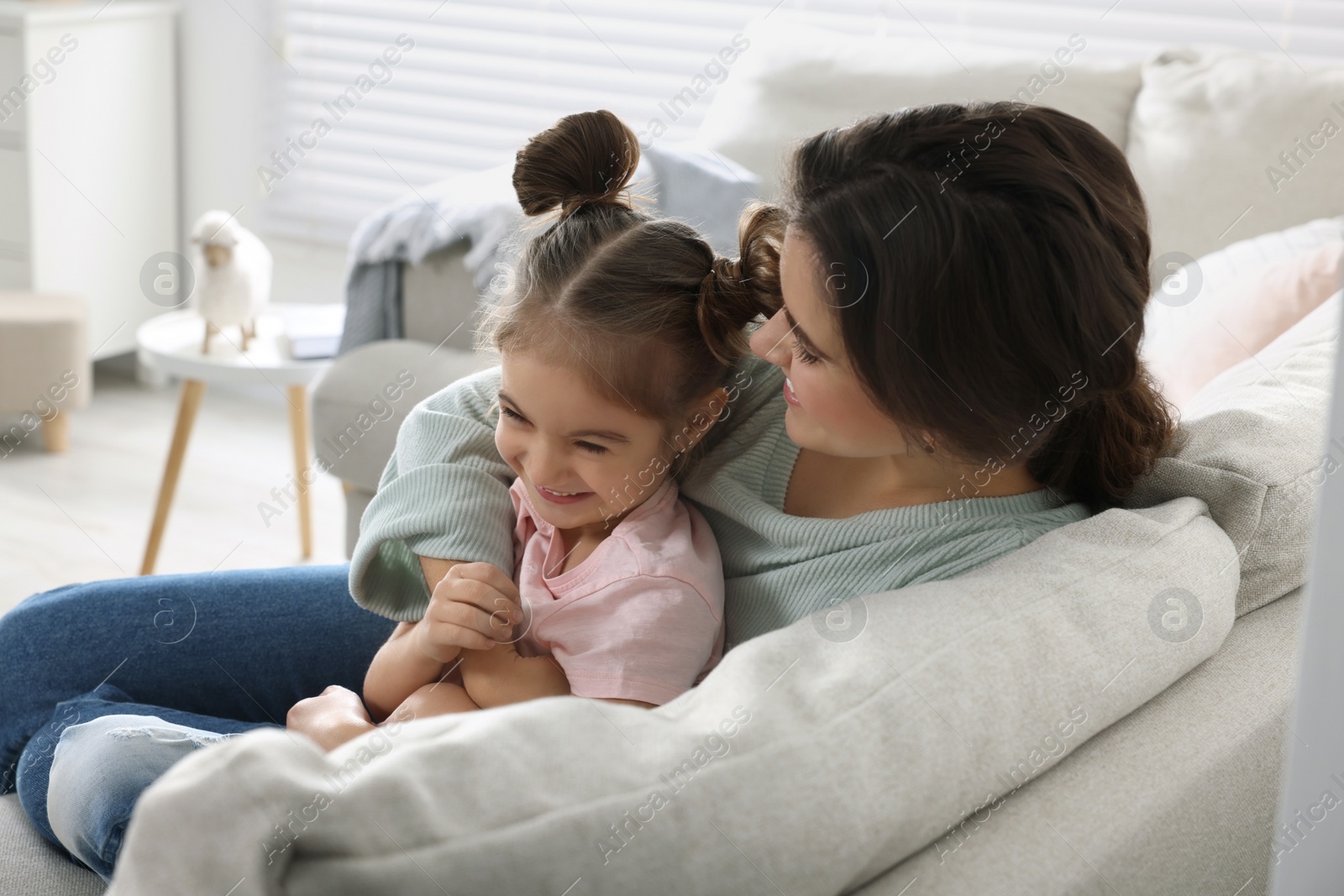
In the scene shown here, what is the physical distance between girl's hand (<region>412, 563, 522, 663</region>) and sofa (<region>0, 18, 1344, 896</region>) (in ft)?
0.88

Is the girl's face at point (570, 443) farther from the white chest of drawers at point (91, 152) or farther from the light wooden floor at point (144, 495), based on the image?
the white chest of drawers at point (91, 152)

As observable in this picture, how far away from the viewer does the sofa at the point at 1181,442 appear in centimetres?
66

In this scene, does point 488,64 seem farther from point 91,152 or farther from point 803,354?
point 803,354

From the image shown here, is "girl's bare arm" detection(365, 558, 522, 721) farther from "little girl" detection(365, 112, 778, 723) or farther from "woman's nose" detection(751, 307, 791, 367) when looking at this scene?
"woman's nose" detection(751, 307, 791, 367)

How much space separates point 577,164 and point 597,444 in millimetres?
240

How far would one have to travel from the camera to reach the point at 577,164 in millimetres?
1000

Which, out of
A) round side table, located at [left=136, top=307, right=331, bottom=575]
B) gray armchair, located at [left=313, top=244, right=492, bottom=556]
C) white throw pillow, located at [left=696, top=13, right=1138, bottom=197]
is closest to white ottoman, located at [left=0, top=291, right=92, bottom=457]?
round side table, located at [left=136, top=307, right=331, bottom=575]

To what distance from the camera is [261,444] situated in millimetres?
3109

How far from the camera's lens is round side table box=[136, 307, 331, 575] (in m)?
2.18

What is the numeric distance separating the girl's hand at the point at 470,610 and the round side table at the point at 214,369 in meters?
1.35

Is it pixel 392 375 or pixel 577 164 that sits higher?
pixel 577 164

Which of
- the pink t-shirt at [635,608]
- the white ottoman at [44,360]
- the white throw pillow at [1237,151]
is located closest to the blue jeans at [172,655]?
the pink t-shirt at [635,608]

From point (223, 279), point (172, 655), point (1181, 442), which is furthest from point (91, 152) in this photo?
point (1181, 442)

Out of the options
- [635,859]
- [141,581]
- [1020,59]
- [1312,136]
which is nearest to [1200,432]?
[635,859]
